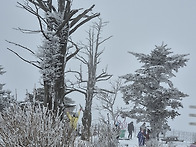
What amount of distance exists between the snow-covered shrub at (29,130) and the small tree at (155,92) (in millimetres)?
10010

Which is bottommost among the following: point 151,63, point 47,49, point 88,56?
point 47,49

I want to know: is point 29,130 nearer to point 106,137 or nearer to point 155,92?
point 106,137

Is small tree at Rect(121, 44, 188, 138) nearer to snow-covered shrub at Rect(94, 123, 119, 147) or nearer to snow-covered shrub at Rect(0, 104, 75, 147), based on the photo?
snow-covered shrub at Rect(94, 123, 119, 147)

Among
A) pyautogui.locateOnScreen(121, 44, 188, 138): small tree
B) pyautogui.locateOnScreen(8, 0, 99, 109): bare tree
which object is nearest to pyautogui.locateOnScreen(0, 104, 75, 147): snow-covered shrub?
pyautogui.locateOnScreen(8, 0, 99, 109): bare tree

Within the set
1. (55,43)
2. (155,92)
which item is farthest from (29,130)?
(155,92)

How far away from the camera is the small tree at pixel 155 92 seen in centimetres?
1391

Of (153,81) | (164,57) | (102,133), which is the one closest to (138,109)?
(153,81)

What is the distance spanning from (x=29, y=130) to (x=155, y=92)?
10.3 meters

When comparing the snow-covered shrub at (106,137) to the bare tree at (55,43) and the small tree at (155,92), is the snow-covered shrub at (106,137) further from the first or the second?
the small tree at (155,92)

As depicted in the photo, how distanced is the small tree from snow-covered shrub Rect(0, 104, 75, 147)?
10010 mm

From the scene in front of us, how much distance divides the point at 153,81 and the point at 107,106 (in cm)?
1565

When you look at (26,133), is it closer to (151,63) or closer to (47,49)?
(47,49)

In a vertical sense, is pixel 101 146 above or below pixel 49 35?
below

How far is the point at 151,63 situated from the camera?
47.5ft
